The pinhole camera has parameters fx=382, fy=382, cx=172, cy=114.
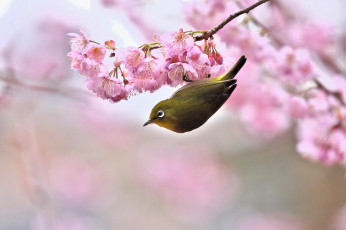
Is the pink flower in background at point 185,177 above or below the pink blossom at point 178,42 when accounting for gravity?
above

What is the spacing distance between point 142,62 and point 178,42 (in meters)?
0.07

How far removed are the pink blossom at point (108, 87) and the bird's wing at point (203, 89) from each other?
3.5 inches

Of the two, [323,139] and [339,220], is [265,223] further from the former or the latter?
[323,139]

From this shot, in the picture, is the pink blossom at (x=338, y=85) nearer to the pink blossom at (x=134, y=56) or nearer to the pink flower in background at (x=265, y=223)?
the pink blossom at (x=134, y=56)

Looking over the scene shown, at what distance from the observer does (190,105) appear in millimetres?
637

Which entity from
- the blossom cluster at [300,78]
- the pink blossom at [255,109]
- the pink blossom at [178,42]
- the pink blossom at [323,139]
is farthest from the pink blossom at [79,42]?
the pink blossom at [255,109]

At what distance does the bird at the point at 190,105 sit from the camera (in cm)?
63

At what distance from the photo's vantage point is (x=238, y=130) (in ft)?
11.6

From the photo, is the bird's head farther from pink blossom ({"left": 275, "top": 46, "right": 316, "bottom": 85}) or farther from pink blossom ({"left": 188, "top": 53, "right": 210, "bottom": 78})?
pink blossom ({"left": 275, "top": 46, "right": 316, "bottom": 85})

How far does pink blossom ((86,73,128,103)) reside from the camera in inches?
25.0

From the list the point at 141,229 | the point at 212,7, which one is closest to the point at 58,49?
the point at 212,7

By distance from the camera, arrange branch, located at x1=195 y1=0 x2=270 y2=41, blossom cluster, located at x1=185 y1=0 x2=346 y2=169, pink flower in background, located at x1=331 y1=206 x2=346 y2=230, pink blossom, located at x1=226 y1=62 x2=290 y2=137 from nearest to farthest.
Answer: branch, located at x1=195 y1=0 x2=270 y2=41
blossom cluster, located at x1=185 y1=0 x2=346 y2=169
pink blossom, located at x1=226 y1=62 x2=290 y2=137
pink flower in background, located at x1=331 y1=206 x2=346 y2=230

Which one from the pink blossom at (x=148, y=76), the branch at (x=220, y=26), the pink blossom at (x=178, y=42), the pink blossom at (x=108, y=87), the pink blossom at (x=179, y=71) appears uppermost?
the branch at (x=220, y=26)

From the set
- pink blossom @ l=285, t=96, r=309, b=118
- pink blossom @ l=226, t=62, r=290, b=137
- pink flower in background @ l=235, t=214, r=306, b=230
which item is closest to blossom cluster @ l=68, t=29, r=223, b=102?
pink blossom @ l=285, t=96, r=309, b=118
